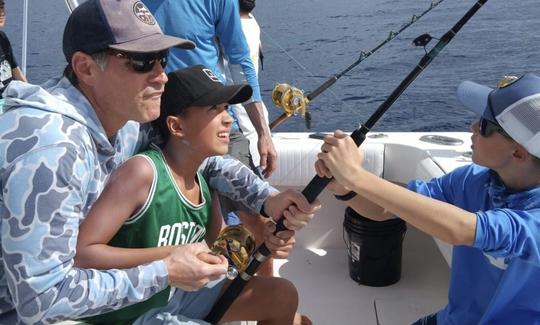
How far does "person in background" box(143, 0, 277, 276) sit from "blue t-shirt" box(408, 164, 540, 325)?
885 millimetres

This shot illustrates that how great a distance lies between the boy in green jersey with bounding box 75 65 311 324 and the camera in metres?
1.36

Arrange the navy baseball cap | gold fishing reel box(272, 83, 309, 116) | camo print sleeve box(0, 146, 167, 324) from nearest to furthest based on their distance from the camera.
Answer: camo print sleeve box(0, 146, 167, 324) < the navy baseball cap < gold fishing reel box(272, 83, 309, 116)

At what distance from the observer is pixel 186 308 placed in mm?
1603

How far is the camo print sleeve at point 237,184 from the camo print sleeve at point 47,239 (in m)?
0.62

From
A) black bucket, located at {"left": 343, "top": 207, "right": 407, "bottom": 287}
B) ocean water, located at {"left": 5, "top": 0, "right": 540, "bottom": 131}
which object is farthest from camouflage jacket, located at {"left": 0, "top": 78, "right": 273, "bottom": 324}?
ocean water, located at {"left": 5, "top": 0, "right": 540, "bottom": 131}

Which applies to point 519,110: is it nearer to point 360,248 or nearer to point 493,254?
point 493,254

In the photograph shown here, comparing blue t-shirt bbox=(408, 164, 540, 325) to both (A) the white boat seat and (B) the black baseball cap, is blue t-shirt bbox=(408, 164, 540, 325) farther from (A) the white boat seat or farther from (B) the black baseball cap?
(A) the white boat seat

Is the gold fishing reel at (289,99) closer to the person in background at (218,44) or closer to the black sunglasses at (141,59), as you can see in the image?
the person in background at (218,44)

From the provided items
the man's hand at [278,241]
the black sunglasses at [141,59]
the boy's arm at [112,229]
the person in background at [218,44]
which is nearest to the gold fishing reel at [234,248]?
the man's hand at [278,241]

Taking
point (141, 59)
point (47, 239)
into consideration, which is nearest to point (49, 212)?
point (47, 239)

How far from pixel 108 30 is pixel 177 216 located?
0.53 m

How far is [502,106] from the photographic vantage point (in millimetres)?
1457

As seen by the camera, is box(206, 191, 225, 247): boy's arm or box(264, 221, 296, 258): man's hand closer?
box(264, 221, 296, 258): man's hand

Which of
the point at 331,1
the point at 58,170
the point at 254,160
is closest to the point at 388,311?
the point at 254,160
